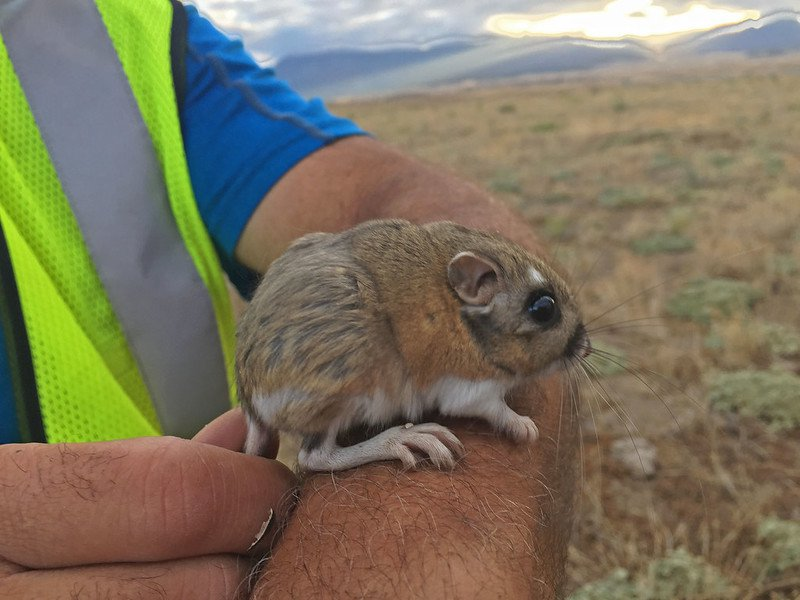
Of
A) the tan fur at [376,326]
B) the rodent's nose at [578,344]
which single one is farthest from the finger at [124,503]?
the rodent's nose at [578,344]

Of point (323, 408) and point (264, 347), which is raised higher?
point (264, 347)

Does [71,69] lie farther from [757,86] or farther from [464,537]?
[757,86]

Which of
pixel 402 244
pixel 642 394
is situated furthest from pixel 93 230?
pixel 642 394

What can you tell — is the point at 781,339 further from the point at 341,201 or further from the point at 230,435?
the point at 230,435

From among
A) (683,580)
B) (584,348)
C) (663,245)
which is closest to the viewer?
(584,348)

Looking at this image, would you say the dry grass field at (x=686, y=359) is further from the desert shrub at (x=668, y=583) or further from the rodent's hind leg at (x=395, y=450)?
the rodent's hind leg at (x=395, y=450)

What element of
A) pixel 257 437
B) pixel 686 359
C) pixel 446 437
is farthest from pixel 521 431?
pixel 686 359

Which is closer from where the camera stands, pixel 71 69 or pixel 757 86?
pixel 71 69
